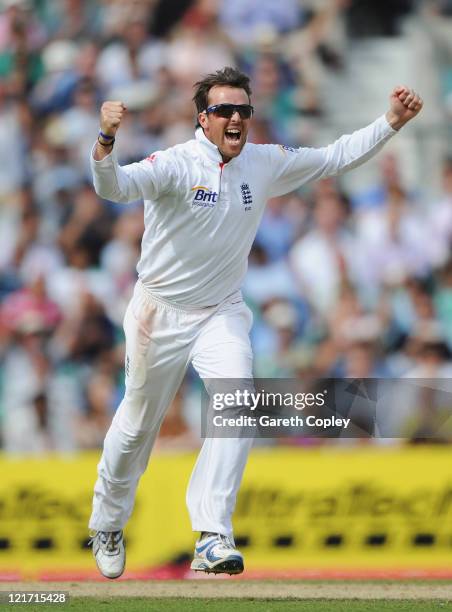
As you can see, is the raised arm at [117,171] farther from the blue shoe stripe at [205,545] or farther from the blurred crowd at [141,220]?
the blurred crowd at [141,220]

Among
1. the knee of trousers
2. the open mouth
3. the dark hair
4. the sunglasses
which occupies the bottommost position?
the knee of trousers

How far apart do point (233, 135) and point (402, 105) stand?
841 mm

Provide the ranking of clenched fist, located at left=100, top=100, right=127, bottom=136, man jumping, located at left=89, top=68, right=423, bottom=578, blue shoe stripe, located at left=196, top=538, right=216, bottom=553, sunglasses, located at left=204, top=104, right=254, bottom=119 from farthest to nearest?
1. sunglasses, located at left=204, top=104, right=254, bottom=119
2. man jumping, located at left=89, top=68, right=423, bottom=578
3. blue shoe stripe, located at left=196, top=538, right=216, bottom=553
4. clenched fist, located at left=100, top=100, right=127, bottom=136

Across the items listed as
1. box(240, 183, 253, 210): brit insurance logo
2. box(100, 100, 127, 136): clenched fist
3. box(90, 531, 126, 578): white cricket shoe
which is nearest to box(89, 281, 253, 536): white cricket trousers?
box(90, 531, 126, 578): white cricket shoe

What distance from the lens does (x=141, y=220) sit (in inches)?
362

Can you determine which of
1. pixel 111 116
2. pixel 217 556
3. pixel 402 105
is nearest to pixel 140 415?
pixel 217 556

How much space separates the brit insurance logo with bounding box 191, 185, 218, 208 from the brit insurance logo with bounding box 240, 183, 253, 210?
0.16m

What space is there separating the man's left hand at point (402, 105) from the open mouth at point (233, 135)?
78 centimetres

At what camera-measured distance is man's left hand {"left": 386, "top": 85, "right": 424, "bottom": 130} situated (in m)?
5.66

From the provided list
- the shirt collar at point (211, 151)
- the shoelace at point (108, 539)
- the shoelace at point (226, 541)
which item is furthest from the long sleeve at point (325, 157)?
the shoelace at point (108, 539)

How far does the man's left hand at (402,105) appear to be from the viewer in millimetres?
5660

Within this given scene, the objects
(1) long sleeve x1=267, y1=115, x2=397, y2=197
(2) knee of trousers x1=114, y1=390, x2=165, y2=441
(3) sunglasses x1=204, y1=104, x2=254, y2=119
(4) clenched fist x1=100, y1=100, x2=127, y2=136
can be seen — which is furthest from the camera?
(1) long sleeve x1=267, y1=115, x2=397, y2=197

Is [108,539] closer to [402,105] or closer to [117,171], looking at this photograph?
[117,171]

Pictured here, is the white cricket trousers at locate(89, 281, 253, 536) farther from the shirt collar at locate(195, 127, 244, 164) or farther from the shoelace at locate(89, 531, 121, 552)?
the shirt collar at locate(195, 127, 244, 164)
